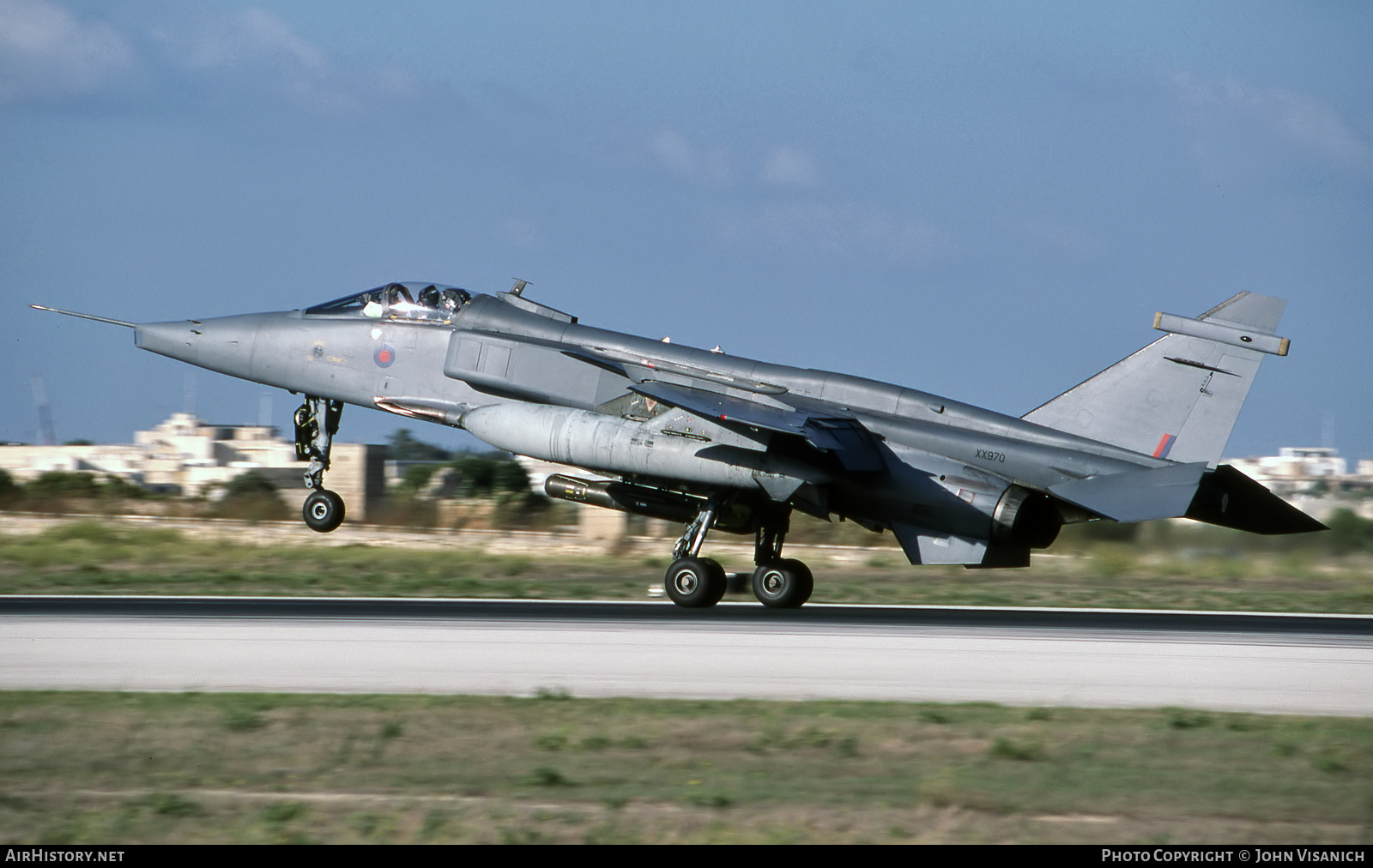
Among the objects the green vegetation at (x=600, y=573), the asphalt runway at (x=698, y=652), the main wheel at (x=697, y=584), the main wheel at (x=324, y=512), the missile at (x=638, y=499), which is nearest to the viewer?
the asphalt runway at (x=698, y=652)

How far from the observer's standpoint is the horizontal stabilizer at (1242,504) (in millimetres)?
14844

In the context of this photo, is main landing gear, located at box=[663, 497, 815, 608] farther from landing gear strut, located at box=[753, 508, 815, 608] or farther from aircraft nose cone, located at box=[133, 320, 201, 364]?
aircraft nose cone, located at box=[133, 320, 201, 364]

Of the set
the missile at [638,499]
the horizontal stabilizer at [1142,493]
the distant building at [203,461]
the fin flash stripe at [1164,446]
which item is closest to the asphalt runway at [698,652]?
the missile at [638,499]

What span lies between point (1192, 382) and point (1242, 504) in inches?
57.2

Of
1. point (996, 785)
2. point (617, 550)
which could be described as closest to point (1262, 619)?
point (996, 785)

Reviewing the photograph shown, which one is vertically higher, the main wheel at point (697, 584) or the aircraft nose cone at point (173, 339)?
the aircraft nose cone at point (173, 339)

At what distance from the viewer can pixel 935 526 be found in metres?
15.7

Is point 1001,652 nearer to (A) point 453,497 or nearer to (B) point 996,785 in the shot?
(B) point 996,785

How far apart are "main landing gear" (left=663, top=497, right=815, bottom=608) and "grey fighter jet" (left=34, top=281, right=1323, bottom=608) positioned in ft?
0.08

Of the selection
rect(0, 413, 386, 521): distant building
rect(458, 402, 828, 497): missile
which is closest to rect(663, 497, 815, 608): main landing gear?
rect(458, 402, 828, 497): missile

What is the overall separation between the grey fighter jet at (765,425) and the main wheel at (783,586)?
24 mm

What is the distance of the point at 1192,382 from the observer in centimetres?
1506

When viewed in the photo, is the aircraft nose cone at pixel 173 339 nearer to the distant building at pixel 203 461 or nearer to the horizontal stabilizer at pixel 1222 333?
the distant building at pixel 203 461
